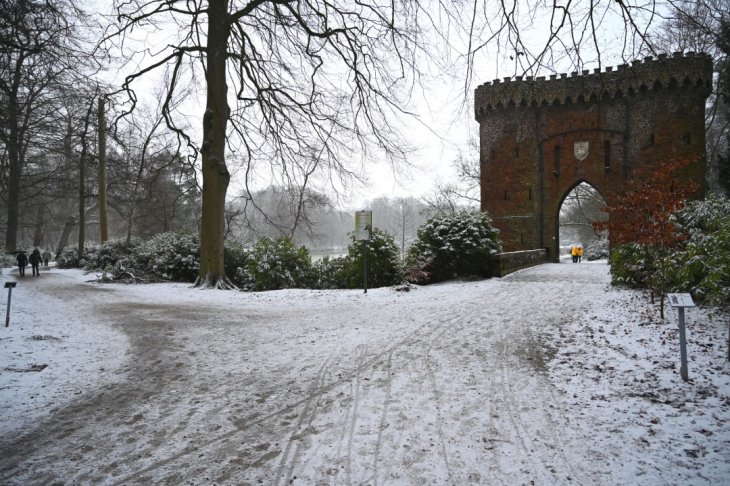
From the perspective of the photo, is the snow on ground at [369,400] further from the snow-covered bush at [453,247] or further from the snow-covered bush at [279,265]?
the snow-covered bush at [453,247]

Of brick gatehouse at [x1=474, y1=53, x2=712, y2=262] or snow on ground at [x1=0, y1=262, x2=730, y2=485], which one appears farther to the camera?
brick gatehouse at [x1=474, y1=53, x2=712, y2=262]

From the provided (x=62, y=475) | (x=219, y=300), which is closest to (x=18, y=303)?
(x=219, y=300)

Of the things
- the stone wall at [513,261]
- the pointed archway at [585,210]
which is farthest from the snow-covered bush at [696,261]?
the pointed archway at [585,210]

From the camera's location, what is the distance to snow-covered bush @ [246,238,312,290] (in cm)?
1412

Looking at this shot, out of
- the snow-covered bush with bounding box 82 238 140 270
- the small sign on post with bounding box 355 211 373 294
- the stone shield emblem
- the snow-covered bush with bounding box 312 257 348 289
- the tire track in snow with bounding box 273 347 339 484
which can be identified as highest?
the stone shield emblem

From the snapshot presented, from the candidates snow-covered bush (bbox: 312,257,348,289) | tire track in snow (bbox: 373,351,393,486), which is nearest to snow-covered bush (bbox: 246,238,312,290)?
snow-covered bush (bbox: 312,257,348,289)

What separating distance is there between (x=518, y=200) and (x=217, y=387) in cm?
2272

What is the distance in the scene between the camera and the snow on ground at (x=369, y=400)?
3.14m

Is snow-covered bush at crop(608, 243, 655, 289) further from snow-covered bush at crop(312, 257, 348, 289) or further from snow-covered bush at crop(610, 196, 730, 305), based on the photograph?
snow-covered bush at crop(312, 257, 348, 289)

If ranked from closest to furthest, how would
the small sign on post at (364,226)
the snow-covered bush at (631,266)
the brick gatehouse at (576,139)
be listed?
1. the snow-covered bush at (631,266)
2. the small sign on post at (364,226)
3. the brick gatehouse at (576,139)

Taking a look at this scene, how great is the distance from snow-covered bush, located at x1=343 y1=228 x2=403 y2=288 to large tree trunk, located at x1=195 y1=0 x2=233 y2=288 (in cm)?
426

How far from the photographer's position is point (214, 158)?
13.7 metres

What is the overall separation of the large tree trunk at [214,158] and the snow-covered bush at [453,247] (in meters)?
6.56

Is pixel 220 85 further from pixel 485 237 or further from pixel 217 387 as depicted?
pixel 217 387
